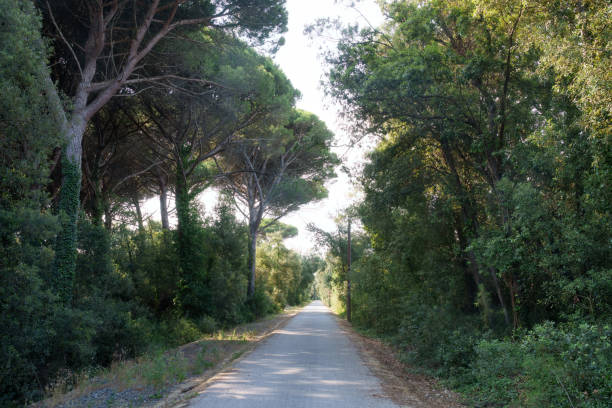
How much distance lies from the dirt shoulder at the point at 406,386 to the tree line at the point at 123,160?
6.74 metres

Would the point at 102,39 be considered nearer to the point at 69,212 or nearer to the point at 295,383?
the point at 69,212

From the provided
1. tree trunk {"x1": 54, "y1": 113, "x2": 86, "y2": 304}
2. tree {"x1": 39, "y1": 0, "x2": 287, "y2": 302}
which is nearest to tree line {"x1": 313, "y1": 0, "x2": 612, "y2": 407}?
tree {"x1": 39, "y1": 0, "x2": 287, "y2": 302}

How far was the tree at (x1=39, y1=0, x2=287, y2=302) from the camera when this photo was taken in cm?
1071

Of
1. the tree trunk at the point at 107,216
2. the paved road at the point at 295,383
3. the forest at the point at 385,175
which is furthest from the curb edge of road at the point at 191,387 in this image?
the tree trunk at the point at 107,216

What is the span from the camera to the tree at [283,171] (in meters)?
24.2

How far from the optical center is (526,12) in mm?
7762

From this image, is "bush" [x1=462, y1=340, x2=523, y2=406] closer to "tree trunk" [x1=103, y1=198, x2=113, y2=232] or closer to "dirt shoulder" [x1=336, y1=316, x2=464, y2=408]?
"dirt shoulder" [x1=336, y1=316, x2=464, y2=408]

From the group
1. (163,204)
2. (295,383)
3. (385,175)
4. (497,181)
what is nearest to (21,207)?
(295,383)

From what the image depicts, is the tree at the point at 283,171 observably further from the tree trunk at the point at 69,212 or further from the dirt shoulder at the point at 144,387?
the dirt shoulder at the point at 144,387

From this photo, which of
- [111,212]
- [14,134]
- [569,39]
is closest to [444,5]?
[569,39]

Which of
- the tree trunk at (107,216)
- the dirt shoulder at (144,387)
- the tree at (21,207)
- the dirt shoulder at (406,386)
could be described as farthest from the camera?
the tree trunk at (107,216)

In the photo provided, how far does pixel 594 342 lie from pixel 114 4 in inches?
527

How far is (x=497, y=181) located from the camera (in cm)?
934

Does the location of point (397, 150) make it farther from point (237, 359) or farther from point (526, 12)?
point (237, 359)
